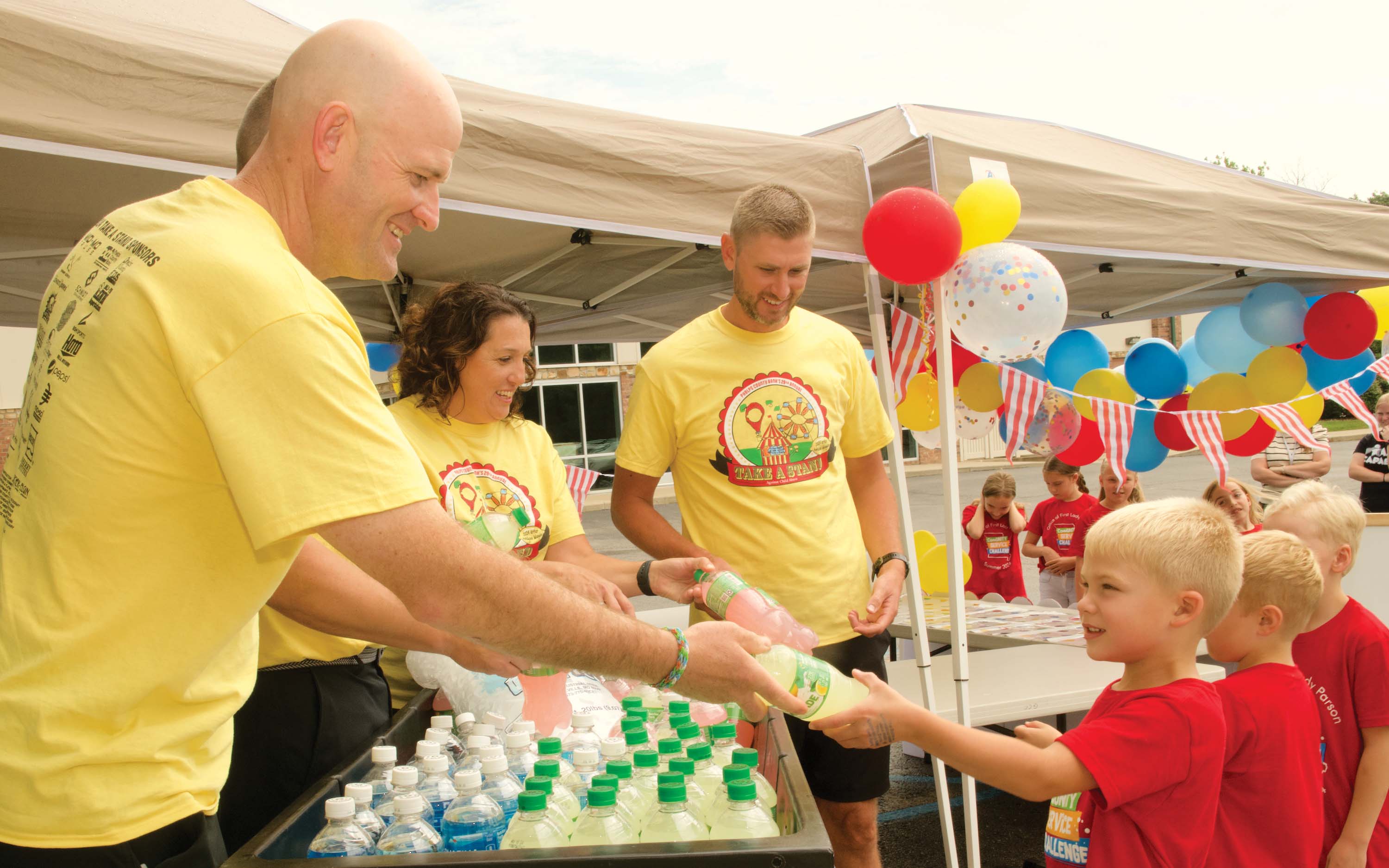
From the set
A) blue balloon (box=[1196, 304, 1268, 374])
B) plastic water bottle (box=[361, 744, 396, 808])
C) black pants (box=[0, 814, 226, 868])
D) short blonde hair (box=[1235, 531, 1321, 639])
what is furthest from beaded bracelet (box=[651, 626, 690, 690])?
blue balloon (box=[1196, 304, 1268, 374])

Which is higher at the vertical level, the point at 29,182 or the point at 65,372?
the point at 29,182

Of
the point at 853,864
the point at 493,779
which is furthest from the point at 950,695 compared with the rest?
the point at 493,779

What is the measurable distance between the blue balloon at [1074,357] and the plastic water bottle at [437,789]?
472cm

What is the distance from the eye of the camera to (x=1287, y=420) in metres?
5.12

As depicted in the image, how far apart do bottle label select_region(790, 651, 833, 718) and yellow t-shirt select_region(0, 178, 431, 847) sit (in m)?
0.83

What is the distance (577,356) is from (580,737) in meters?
20.4

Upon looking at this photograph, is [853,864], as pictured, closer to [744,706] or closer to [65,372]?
[744,706]

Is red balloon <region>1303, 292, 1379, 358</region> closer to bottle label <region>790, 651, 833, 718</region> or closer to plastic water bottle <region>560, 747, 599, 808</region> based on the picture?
bottle label <region>790, 651, 833, 718</region>

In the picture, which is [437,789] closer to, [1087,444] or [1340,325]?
[1087,444]

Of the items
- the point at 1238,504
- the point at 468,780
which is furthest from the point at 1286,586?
the point at 1238,504

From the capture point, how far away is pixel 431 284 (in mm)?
4711

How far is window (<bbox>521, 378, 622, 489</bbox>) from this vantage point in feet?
70.9

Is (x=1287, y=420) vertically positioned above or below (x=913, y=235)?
below

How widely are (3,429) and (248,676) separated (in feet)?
60.8
